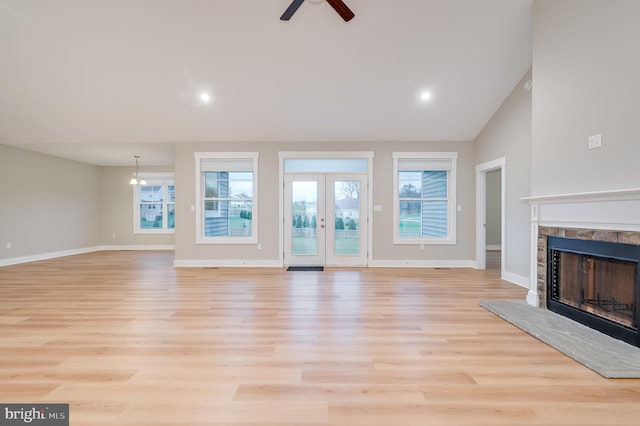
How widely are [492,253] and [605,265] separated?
224 inches

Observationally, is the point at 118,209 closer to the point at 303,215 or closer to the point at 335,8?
the point at 303,215

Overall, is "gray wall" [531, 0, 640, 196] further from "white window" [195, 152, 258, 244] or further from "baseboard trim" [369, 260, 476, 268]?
"white window" [195, 152, 258, 244]

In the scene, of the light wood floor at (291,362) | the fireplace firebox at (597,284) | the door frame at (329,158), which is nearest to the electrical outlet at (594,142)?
the fireplace firebox at (597,284)

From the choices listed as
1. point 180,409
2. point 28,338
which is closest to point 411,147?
point 180,409

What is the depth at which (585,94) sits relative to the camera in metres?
2.97

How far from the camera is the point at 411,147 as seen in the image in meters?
6.15

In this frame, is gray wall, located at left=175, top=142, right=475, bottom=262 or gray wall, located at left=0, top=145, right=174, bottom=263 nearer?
gray wall, located at left=175, top=142, right=475, bottom=262

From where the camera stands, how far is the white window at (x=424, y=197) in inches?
Result: 242

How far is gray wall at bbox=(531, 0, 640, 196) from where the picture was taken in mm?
2594

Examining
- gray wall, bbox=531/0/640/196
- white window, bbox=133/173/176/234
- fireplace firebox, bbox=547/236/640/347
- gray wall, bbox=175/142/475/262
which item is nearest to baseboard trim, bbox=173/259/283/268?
gray wall, bbox=175/142/475/262

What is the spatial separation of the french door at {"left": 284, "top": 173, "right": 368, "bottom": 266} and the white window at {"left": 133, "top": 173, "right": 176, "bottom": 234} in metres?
4.90

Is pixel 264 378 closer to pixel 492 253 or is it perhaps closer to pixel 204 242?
pixel 204 242

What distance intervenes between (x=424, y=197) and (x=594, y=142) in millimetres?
3446

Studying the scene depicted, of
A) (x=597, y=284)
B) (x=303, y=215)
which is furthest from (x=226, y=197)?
(x=597, y=284)
